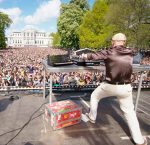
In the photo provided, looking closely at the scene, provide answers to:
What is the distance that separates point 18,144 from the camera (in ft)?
15.4

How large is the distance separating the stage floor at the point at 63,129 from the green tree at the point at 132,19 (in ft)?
88.8

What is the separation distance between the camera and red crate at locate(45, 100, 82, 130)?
17.7 ft

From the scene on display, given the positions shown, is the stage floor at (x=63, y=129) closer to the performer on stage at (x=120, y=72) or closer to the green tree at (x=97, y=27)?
the performer on stage at (x=120, y=72)

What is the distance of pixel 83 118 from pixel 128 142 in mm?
1482

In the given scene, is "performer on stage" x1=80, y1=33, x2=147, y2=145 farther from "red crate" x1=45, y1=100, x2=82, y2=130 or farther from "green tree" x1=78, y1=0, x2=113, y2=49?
"green tree" x1=78, y1=0, x2=113, y2=49

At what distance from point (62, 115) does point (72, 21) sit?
60.5 meters

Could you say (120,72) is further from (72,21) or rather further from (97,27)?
(72,21)

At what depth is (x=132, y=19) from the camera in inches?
1336

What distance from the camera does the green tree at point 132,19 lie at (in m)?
33.0

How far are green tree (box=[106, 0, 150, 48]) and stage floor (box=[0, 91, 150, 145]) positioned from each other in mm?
27063

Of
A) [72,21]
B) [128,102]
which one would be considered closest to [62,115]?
[128,102]

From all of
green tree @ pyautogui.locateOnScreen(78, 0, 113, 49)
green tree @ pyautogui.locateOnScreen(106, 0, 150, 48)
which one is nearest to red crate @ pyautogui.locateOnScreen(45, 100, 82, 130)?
green tree @ pyautogui.locateOnScreen(106, 0, 150, 48)

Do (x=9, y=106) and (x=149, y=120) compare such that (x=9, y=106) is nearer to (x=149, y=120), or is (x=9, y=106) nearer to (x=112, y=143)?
(x=112, y=143)

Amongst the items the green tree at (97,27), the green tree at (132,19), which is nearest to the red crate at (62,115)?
the green tree at (132,19)
